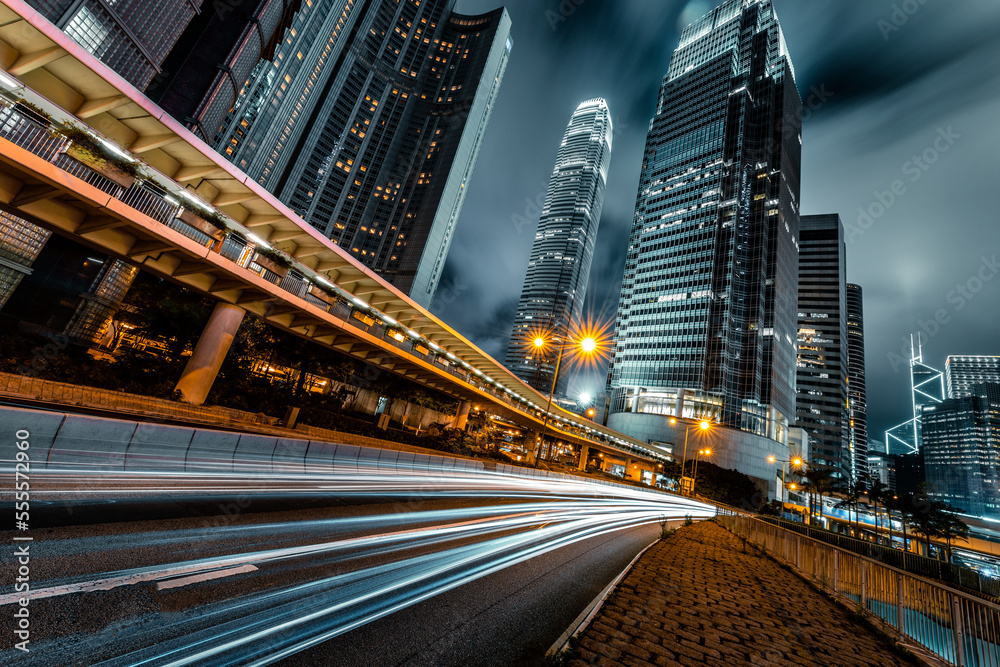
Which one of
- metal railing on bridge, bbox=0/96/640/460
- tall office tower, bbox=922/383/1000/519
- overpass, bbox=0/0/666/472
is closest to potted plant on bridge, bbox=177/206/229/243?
overpass, bbox=0/0/666/472

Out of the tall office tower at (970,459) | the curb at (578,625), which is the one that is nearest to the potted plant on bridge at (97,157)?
the curb at (578,625)

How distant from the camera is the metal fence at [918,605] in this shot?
16.6 feet

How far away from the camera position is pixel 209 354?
2053 centimetres

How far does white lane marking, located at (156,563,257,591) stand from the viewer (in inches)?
155

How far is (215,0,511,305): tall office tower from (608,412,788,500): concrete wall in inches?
2935

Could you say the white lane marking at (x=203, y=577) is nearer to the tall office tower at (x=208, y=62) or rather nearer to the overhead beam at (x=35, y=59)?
the overhead beam at (x=35, y=59)

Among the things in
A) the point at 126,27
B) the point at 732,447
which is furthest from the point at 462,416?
the point at 732,447

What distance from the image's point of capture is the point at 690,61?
135 metres

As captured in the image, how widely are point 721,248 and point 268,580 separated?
112178mm

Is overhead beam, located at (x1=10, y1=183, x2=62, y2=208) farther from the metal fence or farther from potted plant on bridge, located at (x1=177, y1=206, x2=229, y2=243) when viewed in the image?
the metal fence

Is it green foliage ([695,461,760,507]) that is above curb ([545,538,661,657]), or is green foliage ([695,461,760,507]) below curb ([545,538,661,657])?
above

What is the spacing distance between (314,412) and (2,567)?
81.3 feet

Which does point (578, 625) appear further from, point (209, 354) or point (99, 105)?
point (99, 105)

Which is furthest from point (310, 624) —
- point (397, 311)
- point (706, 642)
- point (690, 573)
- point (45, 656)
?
point (397, 311)
